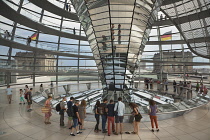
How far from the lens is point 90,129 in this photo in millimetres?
6535

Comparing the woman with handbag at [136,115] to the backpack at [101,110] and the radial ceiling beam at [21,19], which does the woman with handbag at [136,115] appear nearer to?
the backpack at [101,110]

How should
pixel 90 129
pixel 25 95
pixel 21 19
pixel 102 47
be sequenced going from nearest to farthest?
1. pixel 90 129
2. pixel 25 95
3. pixel 102 47
4. pixel 21 19

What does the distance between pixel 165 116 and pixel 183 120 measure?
2.99 ft

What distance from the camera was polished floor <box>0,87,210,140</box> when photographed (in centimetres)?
574

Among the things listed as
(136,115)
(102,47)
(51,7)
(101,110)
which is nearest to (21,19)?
(51,7)

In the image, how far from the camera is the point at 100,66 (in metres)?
12.3

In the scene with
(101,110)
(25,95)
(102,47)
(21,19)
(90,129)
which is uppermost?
(21,19)

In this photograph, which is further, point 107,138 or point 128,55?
point 128,55

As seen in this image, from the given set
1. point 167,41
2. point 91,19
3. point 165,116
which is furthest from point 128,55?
point 167,41

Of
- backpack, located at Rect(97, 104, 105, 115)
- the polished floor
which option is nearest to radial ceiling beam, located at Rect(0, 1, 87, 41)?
the polished floor

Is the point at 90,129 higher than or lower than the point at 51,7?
lower

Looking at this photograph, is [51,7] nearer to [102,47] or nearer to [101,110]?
[102,47]

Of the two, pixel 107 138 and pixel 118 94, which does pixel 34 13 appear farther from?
pixel 107 138

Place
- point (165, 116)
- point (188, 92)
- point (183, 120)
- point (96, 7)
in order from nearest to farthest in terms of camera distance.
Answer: point (183, 120) → point (165, 116) → point (96, 7) → point (188, 92)
